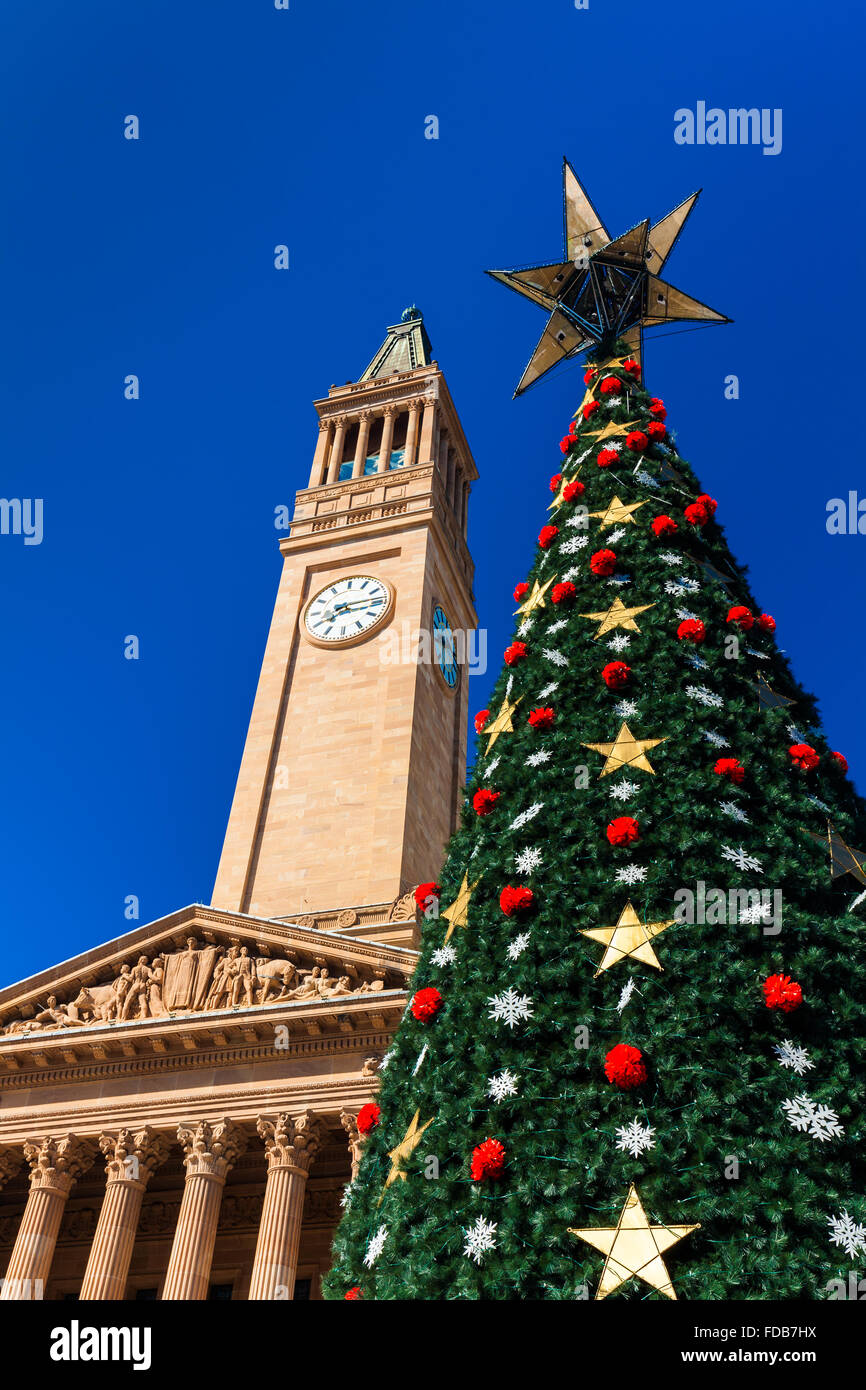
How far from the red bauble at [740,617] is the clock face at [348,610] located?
2747 centimetres

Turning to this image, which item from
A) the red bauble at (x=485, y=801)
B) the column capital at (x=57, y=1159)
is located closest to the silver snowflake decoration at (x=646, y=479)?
the red bauble at (x=485, y=801)

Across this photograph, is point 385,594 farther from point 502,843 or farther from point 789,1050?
point 789,1050

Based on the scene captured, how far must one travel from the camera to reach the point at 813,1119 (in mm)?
8930

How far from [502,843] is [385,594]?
29894 millimetres

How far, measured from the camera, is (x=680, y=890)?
10.2 m

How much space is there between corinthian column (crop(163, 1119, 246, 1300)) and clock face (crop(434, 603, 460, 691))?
20605 mm

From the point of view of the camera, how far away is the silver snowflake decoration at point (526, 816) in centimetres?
1181

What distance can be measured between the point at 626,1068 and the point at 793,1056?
4.60ft

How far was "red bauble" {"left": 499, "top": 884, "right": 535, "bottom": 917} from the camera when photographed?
35.9 ft

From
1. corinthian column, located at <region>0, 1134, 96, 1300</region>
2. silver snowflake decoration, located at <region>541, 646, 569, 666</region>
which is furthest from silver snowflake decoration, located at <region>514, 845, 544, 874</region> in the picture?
corinthian column, located at <region>0, 1134, 96, 1300</region>

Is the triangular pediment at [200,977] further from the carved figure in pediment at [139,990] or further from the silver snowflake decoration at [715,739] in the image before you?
the silver snowflake decoration at [715,739]

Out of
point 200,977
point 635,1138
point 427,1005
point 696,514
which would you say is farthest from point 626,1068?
point 200,977
